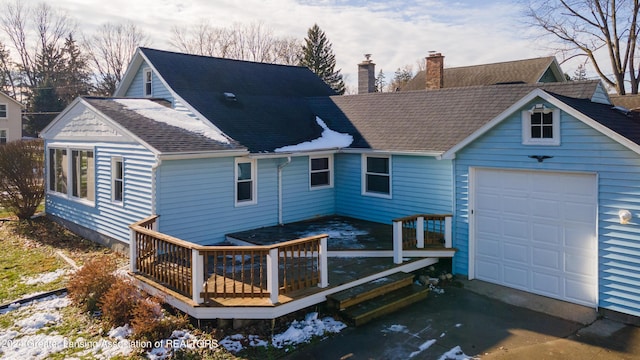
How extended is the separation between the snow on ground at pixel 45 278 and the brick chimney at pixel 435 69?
14.5 m

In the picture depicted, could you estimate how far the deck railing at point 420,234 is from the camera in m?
9.67

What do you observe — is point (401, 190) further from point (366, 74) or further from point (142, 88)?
point (366, 74)

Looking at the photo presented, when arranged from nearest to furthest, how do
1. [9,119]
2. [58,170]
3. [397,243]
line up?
1. [397,243]
2. [58,170]
3. [9,119]

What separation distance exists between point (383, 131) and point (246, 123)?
13.1ft

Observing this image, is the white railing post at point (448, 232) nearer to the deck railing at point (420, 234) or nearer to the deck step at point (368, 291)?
the deck railing at point (420, 234)

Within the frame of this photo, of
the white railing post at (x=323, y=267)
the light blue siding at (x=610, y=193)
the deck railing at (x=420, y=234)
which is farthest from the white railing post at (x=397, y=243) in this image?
the light blue siding at (x=610, y=193)

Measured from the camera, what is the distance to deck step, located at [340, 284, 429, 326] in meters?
7.83

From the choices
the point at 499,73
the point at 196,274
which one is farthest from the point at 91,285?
the point at 499,73

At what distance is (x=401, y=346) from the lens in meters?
7.06

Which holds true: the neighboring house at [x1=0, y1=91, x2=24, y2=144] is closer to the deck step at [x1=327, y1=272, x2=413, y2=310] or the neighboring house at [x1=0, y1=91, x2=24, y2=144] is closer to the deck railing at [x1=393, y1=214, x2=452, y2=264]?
the deck railing at [x1=393, y1=214, x2=452, y2=264]

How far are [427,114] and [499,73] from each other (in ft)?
47.5

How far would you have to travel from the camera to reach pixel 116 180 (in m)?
11.8

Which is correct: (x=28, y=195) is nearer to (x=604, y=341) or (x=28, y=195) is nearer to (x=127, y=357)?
(x=127, y=357)

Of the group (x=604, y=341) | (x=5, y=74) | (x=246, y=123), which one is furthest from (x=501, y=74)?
(x=5, y=74)
